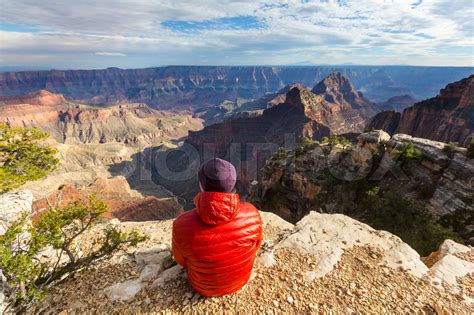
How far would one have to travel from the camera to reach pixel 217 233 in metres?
5.14

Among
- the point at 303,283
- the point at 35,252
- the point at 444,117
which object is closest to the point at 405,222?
the point at 303,283

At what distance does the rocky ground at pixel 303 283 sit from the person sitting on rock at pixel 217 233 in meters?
0.94

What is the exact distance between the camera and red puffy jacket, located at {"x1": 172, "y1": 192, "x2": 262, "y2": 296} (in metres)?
5.07

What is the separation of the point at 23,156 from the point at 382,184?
→ 86.5ft

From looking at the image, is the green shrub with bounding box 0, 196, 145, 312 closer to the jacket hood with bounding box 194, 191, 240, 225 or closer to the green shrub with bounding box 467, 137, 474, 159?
the jacket hood with bounding box 194, 191, 240, 225

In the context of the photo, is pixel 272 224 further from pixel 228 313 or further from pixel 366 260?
pixel 228 313

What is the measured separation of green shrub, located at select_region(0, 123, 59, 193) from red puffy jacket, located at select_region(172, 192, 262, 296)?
18.7 feet

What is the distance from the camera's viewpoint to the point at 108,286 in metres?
7.17

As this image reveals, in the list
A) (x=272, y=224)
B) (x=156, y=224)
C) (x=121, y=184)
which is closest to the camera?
(x=272, y=224)

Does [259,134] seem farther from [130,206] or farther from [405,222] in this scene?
[405,222]

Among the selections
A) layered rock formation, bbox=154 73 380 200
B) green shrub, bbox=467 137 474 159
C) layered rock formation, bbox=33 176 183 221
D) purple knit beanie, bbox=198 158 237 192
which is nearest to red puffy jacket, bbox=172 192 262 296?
purple knit beanie, bbox=198 158 237 192

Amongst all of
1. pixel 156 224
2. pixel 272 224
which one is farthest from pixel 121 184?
pixel 272 224

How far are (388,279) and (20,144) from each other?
1247 cm

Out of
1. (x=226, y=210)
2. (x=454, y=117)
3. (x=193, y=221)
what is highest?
(x=226, y=210)
